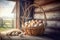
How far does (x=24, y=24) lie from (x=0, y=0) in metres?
0.34

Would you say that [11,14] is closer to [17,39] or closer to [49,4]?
[17,39]

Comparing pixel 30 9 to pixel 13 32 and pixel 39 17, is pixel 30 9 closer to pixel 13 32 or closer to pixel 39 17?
pixel 39 17

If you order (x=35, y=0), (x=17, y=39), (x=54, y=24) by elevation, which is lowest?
(x=17, y=39)

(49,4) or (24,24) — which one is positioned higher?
(49,4)

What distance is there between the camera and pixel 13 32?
1.47 m

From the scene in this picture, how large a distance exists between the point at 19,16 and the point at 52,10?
340 millimetres

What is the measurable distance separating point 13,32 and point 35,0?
1.29 feet

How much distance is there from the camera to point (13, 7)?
1475 millimetres

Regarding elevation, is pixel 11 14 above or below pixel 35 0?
below

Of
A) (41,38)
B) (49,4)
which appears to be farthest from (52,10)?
(41,38)

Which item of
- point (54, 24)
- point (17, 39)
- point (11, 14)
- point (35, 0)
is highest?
point (35, 0)

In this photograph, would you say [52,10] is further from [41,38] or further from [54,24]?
[41,38]

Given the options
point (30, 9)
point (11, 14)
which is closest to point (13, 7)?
point (11, 14)

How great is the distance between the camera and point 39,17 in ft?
4.87
